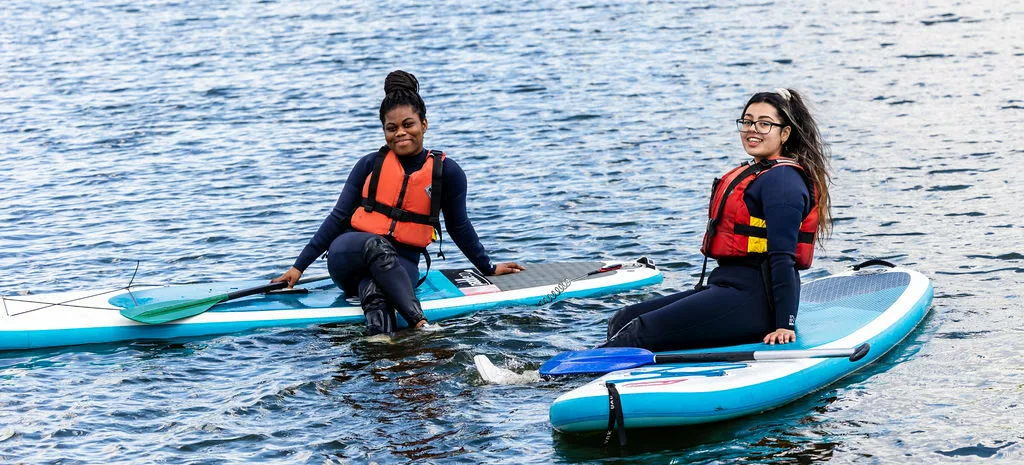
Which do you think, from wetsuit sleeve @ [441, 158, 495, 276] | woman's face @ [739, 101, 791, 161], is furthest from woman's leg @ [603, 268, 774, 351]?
wetsuit sleeve @ [441, 158, 495, 276]

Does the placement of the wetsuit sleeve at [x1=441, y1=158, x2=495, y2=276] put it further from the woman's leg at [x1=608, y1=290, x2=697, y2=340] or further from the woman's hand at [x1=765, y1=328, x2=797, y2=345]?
the woman's hand at [x1=765, y1=328, x2=797, y2=345]

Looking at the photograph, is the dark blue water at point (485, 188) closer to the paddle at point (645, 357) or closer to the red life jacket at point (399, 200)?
the paddle at point (645, 357)

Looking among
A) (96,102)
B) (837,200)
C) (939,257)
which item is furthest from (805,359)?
(96,102)

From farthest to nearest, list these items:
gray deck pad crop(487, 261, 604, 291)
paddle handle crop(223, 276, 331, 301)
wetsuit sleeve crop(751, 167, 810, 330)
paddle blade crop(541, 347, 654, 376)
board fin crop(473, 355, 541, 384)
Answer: gray deck pad crop(487, 261, 604, 291) < paddle handle crop(223, 276, 331, 301) < board fin crop(473, 355, 541, 384) < paddle blade crop(541, 347, 654, 376) < wetsuit sleeve crop(751, 167, 810, 330)

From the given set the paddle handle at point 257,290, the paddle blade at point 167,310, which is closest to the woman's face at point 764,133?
the paddle handle at point 257,290

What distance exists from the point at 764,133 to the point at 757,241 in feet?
1.63

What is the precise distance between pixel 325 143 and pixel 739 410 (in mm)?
8382

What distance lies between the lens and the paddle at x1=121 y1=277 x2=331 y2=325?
22.1 ft

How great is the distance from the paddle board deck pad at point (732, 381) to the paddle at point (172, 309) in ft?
8.60

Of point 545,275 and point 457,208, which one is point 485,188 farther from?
point 457,208

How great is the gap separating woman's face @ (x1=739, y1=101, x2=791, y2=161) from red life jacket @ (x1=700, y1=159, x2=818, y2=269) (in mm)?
72

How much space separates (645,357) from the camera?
5.43m

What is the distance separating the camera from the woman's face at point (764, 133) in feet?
17.8

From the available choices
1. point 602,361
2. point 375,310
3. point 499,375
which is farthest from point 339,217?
point 602,361
